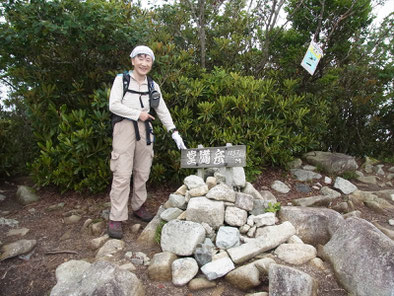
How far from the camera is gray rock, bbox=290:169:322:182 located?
18.5 ft

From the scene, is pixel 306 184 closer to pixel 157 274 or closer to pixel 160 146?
pixel 160 146

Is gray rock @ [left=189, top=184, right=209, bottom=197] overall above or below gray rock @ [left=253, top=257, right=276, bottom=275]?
above

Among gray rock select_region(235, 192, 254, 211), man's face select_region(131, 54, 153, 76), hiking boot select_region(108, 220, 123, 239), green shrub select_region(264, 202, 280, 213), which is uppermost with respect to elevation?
man's face select_region(131, 54, 153, 76)

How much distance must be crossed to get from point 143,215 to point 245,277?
6.07 ft

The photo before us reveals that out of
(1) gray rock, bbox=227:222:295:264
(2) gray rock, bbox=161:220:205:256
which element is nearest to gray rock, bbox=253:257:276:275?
(1) gray rock, bbox=227:222:295:264

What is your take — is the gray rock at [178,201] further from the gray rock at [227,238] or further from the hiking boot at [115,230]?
the hiking boot at [115,230]

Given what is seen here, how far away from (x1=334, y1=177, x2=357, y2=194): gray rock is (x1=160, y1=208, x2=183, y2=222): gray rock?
3343mm

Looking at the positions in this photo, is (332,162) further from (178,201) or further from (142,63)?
(142,63)

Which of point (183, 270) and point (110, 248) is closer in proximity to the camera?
point (183, 270)

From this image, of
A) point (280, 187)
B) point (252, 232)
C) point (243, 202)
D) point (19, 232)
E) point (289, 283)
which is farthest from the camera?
point (280, 187)

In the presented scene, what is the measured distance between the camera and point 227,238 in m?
3.22

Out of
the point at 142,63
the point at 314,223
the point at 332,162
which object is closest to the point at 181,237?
the point at 314,223

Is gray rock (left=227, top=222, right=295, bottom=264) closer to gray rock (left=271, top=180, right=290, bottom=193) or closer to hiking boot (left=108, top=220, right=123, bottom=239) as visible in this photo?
hiking boot (left=108, top=220, right=123, bottom=239)

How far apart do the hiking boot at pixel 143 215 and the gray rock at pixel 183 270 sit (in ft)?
4.01
